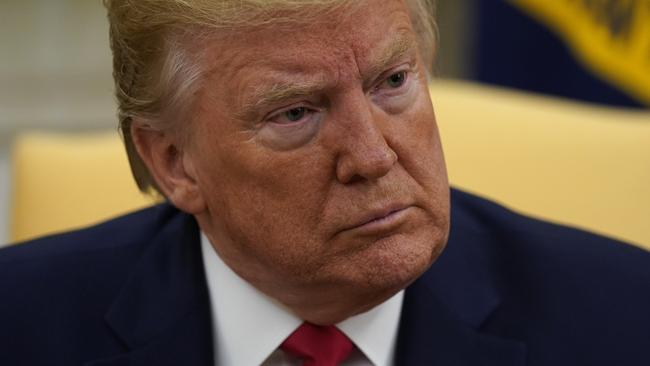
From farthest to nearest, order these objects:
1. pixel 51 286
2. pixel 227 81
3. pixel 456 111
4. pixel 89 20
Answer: pixel 89 20
pixel 456 111
pixel 51 286
pixel 227 81

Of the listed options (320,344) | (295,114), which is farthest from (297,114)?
(320,344)

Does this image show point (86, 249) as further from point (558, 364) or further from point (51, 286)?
point (558, 364)

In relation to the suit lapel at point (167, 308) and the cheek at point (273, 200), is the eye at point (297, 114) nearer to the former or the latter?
the cheek at point (273, 200)

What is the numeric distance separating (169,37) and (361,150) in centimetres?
33

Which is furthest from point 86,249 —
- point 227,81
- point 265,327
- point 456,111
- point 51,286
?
point 456,111

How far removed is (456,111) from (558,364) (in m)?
0.70

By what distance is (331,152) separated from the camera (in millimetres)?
1912

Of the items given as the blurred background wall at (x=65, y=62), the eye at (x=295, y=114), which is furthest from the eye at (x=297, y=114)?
the blurred background wall at (x=65, y=62)

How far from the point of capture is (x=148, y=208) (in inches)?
96.2

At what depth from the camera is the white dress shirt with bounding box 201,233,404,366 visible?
214cm

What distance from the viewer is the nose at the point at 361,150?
188 centimetres

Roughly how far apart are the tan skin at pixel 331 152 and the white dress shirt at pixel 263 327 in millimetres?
136

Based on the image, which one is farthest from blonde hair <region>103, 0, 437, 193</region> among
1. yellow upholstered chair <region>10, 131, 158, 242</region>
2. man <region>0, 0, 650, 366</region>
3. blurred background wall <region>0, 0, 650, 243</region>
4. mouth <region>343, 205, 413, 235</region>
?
blurred background wall <region>0, 0, 650, 243</region>

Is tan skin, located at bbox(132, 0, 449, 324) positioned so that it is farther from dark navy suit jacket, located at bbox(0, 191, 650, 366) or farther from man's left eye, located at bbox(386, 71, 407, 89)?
dark navy suit jacket, located at bbox(0, 191, 650, 366)
